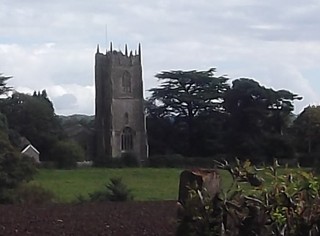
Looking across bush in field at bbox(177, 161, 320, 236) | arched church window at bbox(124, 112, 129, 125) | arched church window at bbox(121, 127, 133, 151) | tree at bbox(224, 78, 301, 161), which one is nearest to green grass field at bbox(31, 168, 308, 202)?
tree at bbox(224, 78, 301, 161)

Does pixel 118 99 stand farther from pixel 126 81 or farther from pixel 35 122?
pixel 35 122

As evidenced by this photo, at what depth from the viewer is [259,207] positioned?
8.28 metres

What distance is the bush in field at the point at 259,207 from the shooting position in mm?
8117

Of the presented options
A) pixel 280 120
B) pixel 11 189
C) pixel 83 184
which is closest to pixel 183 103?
pixel 280 120

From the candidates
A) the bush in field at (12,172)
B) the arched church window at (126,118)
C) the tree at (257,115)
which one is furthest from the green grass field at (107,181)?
the arched church window at (126,118)

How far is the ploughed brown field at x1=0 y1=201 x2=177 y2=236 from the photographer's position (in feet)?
54.3

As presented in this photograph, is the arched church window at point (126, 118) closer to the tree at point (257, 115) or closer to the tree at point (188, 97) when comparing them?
the tree at point (188, 97)

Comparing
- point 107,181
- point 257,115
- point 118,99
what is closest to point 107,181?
point 107,181

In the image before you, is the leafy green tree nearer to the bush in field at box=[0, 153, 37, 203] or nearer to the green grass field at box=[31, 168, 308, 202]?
the green grass field at box=[31, 168, 308, 202]

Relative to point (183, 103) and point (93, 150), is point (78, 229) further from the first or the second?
point (93, 150)

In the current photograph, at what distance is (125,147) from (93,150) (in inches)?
154

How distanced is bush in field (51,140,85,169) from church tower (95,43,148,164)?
21.9 meters

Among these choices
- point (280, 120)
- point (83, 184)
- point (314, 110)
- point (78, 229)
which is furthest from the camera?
point (280, 120)

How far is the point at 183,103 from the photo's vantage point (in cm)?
9056
